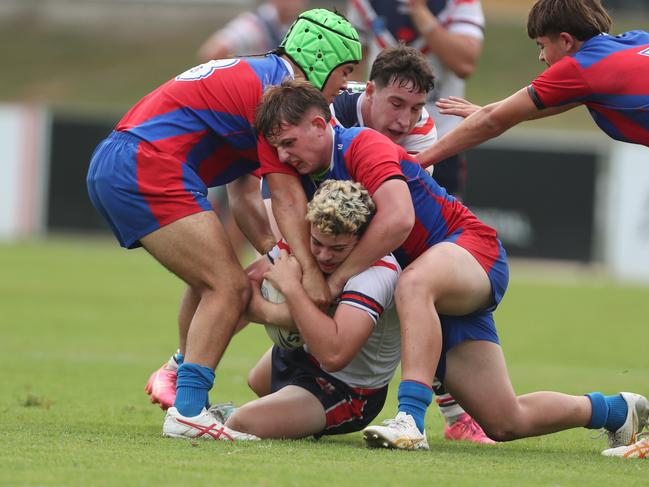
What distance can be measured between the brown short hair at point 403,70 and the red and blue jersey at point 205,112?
498 mm

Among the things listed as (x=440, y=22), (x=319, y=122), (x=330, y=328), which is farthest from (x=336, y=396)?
(x=440, y=22)

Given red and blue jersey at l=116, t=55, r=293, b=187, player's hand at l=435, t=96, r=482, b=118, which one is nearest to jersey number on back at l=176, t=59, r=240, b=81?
red and blue jersey at l=116, t=55, r=293, b=187

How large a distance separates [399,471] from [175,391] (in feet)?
5.50

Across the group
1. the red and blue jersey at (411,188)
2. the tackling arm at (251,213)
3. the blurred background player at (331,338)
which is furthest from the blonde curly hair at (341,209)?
the tackling arm at (251,213)

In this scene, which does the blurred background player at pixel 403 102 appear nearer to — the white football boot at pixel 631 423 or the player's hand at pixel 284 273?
the white football boot at pixel 631 423

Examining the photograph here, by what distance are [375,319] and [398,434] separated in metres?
0.49

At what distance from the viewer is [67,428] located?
564 cm

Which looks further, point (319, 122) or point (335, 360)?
point (319, 122)

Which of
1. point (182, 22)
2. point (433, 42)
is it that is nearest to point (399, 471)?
point (433, 42)

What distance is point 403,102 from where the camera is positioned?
6109mm

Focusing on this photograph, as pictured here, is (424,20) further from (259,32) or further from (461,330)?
(259,32)

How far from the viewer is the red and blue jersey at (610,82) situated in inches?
214

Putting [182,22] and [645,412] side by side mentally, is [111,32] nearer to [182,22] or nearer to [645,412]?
[182,22]

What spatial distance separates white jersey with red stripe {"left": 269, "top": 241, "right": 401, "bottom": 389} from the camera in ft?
17.4
